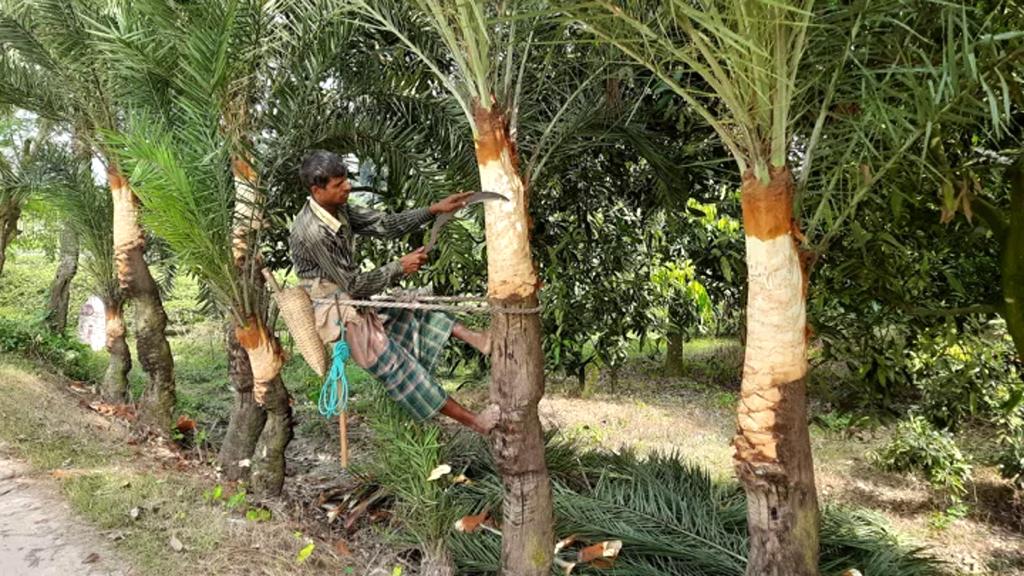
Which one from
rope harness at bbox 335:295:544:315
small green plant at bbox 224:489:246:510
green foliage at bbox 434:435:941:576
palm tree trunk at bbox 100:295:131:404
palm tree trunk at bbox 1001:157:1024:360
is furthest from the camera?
palm tree trunk at bbox 100:295:131:404

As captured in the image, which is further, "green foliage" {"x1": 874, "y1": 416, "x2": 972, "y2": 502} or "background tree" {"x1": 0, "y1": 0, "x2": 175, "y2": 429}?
"green foliage" {"x1": 874, "y1": 416, "x2": 972, "y2": 502}

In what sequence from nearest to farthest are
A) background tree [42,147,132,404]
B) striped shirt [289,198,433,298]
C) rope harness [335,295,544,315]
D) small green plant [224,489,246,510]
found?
rope harness [335,295,544,315] < striped shirt [289,198,433,298] < small green plant [224,489,246,510] < background tree [42,147,132,404]

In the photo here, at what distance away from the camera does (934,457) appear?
23.7 feet

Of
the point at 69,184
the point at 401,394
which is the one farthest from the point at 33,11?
the point at 401,394

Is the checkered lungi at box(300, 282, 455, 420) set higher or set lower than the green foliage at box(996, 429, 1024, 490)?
higher

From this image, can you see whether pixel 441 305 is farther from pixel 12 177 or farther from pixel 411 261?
pixel 12 177

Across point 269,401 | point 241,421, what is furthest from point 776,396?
point 241,421

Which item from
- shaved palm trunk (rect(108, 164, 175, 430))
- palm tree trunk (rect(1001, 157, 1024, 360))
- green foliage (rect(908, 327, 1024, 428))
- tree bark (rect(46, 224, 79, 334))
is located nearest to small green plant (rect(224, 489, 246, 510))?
shaved palm trunk (rect(108, 164, 175, 430))

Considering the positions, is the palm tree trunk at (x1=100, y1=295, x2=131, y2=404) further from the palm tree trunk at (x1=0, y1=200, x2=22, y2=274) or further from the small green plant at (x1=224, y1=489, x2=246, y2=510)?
the small green plant at (x1=224, y1=489, x2=246, y2=510)

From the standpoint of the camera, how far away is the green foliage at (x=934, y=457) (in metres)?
7.12

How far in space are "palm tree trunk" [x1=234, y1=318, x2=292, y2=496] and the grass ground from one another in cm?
27

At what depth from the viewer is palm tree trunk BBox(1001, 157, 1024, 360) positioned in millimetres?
3012

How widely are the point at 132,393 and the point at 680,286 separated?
696 cm

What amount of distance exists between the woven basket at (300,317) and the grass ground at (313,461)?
109 cm
